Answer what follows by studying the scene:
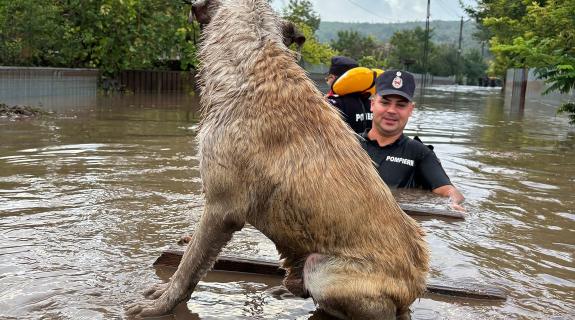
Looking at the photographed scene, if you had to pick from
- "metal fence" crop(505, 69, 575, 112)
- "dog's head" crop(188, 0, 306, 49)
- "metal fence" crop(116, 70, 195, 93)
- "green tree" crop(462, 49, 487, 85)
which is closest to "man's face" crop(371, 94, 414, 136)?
"dog's head" crop(188, 0, 306, 49)

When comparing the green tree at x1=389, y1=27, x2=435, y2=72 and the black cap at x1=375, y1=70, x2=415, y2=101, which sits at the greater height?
the green tree at x1=389, y1=27, x2=435, y2=72

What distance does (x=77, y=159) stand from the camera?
9.06 m

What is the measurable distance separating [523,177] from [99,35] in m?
18.7

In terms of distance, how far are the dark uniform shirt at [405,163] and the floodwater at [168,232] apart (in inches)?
8.4

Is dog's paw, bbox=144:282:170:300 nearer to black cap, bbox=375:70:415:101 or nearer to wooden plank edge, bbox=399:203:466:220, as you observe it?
black cap, bbox=375:70:415:101

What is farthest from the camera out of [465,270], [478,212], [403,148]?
[478,212]

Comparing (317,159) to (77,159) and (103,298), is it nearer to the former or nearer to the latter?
(103,298)

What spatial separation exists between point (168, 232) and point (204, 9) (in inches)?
86.2

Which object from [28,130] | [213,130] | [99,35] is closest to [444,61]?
[99,35]

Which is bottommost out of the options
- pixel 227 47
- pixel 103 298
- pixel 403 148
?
pixel 103 298

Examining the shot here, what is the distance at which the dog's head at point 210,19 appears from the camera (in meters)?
4.04

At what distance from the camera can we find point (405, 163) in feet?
20.0

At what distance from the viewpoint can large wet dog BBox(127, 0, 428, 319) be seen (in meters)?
3.40

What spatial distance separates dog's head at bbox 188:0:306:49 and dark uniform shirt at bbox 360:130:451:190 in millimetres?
2119
